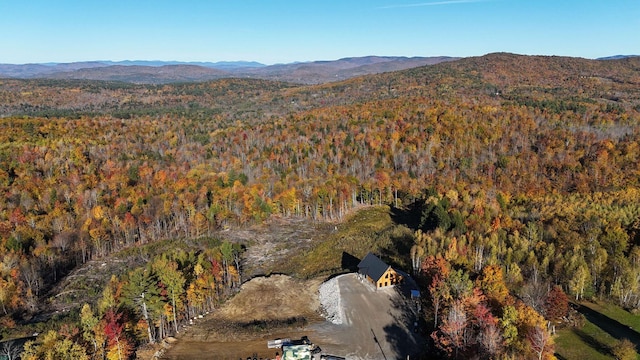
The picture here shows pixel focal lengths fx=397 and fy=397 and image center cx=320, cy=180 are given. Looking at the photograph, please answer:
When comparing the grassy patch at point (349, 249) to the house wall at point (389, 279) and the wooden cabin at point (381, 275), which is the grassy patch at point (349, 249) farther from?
the house wall at point (389, 279)

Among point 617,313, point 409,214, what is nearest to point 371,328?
point 617,313

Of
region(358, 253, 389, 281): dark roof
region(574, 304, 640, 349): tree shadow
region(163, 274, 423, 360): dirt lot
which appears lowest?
region(163, 274, 423, 360): dirt lot

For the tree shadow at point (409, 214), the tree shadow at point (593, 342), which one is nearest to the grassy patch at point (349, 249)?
the tree shadow at point (409, 214)

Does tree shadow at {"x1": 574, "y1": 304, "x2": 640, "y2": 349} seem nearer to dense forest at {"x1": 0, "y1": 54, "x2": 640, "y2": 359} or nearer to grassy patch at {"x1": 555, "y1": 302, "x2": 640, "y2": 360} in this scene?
grassy patch at {"x1": 555, "y1": 302, "x2": 640, "y2": 360}

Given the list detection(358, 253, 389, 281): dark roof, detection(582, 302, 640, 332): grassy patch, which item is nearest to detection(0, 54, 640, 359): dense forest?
detection(582, 302, 640, 332): grassy patch

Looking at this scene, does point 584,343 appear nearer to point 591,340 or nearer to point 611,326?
point 591,340

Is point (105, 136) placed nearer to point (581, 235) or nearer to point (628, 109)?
point (581, 235)
